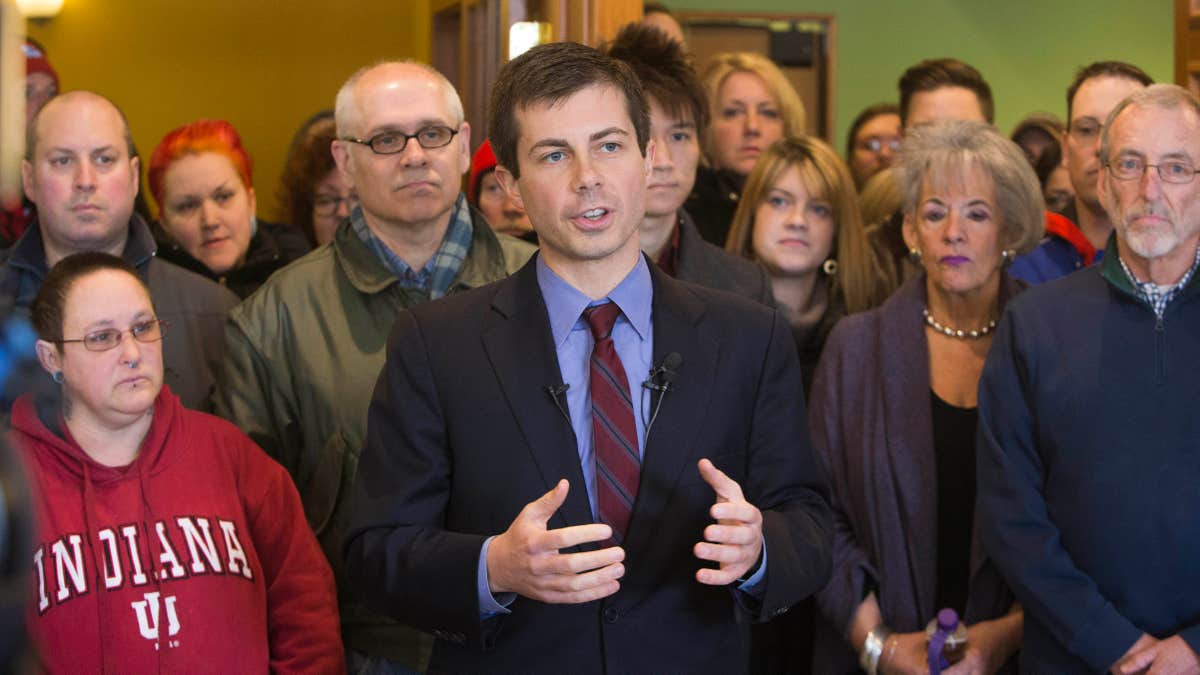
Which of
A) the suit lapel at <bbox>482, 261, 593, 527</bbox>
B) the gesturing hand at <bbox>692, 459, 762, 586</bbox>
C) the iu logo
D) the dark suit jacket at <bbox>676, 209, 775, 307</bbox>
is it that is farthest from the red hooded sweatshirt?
the dark suit jacket at <bbox>676, 209, 775, 307</bbox>

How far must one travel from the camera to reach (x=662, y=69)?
11.1 feet

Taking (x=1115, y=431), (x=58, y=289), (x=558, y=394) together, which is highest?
(x=58, y=289)

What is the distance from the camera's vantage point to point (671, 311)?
2031 millimetres

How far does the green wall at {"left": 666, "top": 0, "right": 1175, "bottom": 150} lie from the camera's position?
7.77 metres

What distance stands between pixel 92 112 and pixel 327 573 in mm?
1224

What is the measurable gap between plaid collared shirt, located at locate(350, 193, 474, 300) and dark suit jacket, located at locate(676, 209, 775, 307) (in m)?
0.64

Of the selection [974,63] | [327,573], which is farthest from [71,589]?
[974,63]

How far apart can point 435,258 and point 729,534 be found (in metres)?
1.32

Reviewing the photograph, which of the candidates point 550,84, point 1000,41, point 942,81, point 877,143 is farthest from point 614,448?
point 1000,41

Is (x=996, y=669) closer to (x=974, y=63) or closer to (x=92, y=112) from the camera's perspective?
(x=92, y=112)

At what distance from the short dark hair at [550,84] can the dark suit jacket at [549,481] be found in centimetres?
25

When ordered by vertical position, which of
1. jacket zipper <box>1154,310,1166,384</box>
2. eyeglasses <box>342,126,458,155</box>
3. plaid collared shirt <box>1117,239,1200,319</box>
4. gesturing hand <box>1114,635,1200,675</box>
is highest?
eyeglasses <box>342,126,458,155</box>

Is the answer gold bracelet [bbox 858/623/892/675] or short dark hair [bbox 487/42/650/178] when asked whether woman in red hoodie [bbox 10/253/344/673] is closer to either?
short dark hair [bbox 487/42/650/178]

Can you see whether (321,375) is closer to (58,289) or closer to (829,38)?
(58,289)
